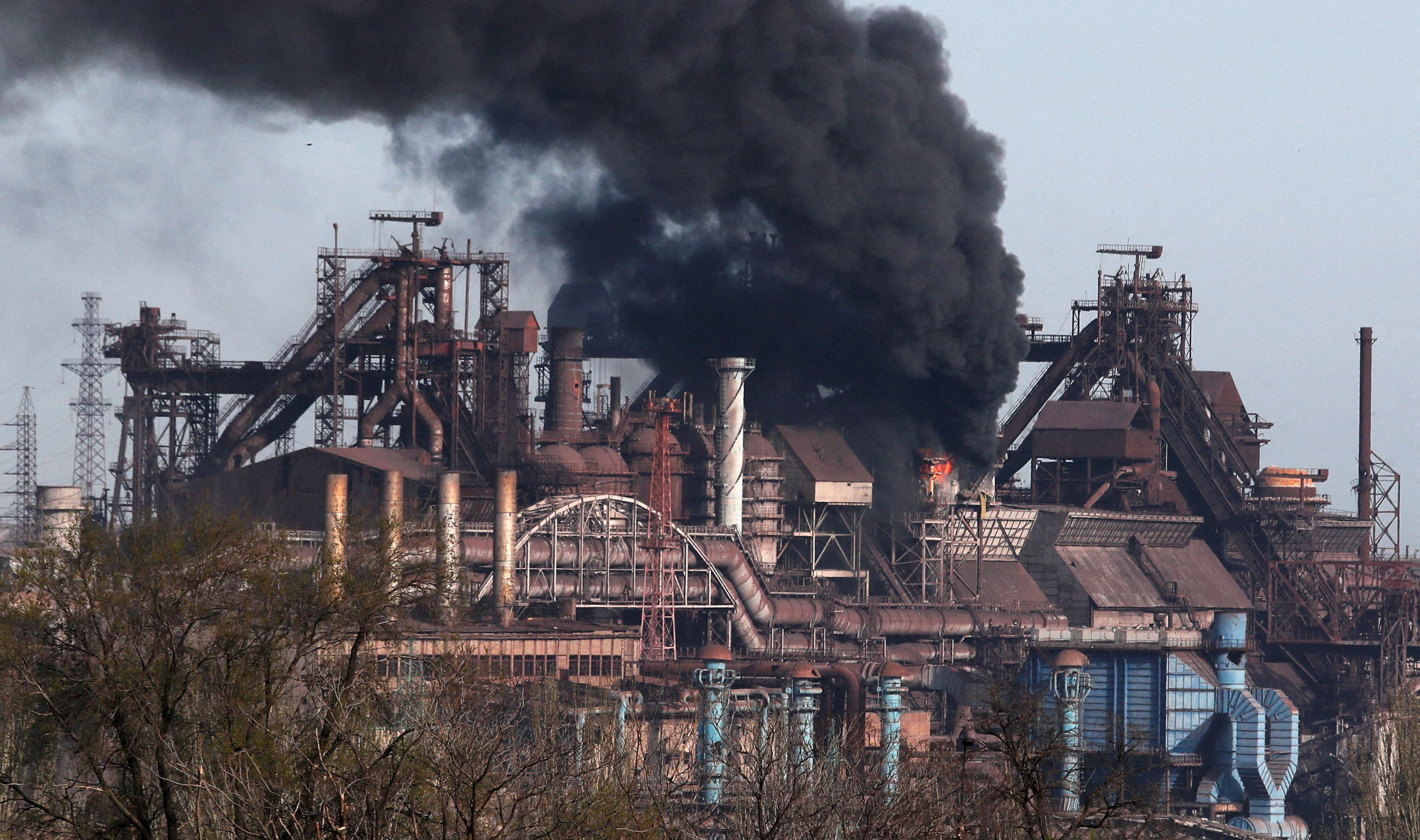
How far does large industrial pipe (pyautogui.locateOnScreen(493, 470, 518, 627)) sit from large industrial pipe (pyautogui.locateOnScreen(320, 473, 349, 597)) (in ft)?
18.8

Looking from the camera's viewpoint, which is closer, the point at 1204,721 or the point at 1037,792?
the point at 1037,792

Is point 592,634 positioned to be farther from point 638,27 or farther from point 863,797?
point 863,797

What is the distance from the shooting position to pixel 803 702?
7031 centimetres

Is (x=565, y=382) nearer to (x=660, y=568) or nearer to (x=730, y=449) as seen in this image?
(x=730, y=449)

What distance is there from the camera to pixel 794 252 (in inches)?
4028

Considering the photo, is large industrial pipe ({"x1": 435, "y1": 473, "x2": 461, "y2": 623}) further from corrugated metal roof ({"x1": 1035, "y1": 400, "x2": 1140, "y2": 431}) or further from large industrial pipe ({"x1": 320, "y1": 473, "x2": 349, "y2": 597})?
corrugated metal roof ({"x1": 1035, "y1": 400, "x2": 1140, "y2": 431})

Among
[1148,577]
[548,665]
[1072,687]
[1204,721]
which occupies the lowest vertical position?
[1204,721]

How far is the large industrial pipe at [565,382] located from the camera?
99.1m

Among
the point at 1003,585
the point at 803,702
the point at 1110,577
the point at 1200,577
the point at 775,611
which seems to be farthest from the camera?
the point at 1200,577

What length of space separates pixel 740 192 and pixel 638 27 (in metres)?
10.7

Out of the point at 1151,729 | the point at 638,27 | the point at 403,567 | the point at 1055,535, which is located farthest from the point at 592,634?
the point at 403,567

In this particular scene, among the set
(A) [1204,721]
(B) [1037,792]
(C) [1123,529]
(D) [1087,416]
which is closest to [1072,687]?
(A) [1204,721]

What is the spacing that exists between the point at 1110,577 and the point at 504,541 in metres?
37.6

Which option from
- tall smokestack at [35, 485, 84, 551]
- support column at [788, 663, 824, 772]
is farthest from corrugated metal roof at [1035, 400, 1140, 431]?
tall smokestack at [35, 485, 84, 551]
